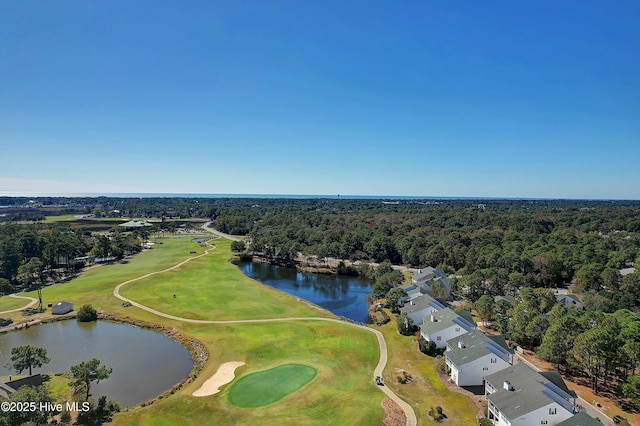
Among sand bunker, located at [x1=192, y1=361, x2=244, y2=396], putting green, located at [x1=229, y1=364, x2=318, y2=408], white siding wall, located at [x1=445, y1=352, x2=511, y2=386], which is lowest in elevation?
sand bunker, located at [x1=192, y1=361, x2=244, y2=396]

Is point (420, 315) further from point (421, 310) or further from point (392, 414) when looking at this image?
point (392, 414)

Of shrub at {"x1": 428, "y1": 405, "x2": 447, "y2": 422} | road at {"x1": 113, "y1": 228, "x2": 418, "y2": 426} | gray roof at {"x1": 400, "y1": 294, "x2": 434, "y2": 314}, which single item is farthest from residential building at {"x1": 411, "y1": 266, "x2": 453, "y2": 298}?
shrub at {"x1": 428, "y1": 405, "x2": 447, "y2": 422}

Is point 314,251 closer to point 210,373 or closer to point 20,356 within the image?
point 210,373

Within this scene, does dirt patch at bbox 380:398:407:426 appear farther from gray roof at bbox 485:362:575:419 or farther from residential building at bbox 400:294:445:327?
residential building at bbox 400:294:445:327

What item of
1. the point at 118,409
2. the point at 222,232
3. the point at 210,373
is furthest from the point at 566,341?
the point at 222,232

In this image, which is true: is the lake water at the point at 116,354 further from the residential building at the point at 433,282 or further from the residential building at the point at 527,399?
the residential building at the point at 433,282

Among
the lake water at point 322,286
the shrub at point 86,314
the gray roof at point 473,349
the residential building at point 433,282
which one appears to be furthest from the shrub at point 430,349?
the shrub at point 86,314
